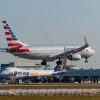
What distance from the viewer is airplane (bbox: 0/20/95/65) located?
124m

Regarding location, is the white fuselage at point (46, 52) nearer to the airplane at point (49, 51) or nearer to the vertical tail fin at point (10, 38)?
the airplane at point (49, 51)

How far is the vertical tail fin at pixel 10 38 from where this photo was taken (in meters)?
131

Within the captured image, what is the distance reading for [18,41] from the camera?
133 m

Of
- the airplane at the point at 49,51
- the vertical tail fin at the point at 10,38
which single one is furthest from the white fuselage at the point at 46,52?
the vertical tail fin at the point at 10,38

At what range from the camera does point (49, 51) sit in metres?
127

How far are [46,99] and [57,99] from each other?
150 cm

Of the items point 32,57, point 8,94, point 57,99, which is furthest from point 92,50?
point 57,99

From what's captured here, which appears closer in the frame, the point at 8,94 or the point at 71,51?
the point at 8,94

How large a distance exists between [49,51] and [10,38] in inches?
574

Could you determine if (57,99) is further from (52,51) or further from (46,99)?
(52,51)

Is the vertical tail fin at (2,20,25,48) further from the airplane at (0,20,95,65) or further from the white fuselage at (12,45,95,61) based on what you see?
the white fuselage at (12,45,95,61)

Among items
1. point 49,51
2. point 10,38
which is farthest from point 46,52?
point 10,38

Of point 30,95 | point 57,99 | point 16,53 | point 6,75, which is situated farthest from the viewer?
point 6,75

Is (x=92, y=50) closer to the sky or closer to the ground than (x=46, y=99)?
closer to the sky
